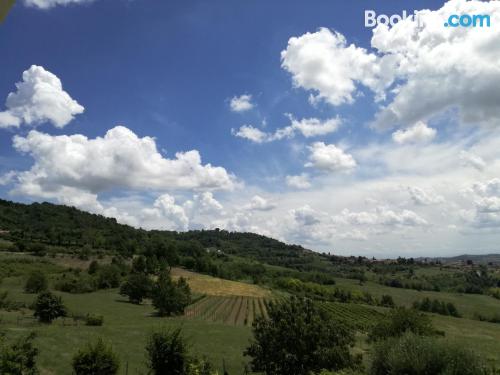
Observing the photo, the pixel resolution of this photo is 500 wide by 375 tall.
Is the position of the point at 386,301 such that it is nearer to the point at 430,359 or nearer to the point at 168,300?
the point at 168,300

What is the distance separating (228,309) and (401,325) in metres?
67.4

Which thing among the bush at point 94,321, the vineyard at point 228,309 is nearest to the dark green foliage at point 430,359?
the bush at point 94,321

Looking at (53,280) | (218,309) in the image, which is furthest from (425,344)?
(53,280)

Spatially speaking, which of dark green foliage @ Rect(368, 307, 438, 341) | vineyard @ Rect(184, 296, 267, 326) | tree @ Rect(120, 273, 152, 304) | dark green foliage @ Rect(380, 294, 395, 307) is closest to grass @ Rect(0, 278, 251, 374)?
tree @ Rect(120, 273, 152, 304)

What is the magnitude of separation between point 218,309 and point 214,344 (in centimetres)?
5393

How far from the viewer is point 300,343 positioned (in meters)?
38.0

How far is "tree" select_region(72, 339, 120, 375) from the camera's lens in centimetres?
3559

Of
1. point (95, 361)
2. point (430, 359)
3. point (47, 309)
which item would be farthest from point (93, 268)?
point (430, 359)

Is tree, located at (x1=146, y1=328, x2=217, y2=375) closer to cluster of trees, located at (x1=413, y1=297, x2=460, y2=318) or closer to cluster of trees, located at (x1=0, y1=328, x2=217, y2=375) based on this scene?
cluster of trees, located at (x1=0, y1=328, x2=217, y2=375)

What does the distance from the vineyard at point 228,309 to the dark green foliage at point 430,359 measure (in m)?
57.7

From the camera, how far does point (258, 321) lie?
42875mm

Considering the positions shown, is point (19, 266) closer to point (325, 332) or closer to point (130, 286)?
point (130, 286)

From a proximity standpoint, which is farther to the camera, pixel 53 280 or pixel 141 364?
pixel 53 280

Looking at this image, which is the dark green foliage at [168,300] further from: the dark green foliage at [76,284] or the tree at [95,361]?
the tree at [95,361]
